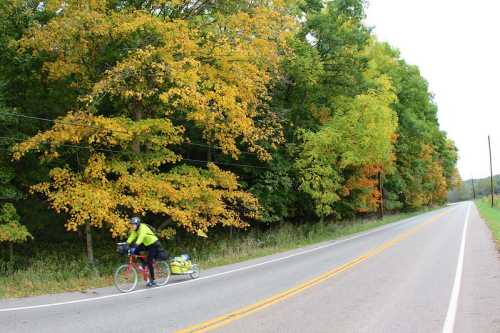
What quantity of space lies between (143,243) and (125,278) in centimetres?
113

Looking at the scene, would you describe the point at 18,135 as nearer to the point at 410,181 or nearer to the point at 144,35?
the point at 144,35

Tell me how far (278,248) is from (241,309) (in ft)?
44.9

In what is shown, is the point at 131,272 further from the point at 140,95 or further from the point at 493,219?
the point at 493,219

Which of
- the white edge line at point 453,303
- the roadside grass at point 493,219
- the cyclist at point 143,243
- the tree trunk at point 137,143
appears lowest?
the roadside grass at point 493,219

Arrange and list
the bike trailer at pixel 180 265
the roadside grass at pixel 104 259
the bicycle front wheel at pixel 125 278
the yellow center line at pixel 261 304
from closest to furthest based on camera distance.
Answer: the yellow center line at pixel 261 304 → the bicycle front wheel at pixel 125 278 → the roadside grass at pixel 104 259 → the bike trailer at pixel 180 265

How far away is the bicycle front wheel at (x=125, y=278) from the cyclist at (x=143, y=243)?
426 mm

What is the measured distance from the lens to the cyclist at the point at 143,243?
12445mm

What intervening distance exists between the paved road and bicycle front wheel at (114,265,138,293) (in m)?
0.45

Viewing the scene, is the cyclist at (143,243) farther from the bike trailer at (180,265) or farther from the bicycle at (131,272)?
the bike trailer at (180,265)

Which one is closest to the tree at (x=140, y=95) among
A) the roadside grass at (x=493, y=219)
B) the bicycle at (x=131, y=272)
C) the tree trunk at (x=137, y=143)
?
the tree trunk at (x=137, y=143)

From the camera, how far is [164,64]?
54.6ft

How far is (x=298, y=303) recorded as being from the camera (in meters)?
9.23

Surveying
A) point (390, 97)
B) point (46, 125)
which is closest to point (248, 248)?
point (46, 125)

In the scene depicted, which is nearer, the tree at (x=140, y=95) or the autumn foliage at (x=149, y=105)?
the tree at (x=140, y=95)
